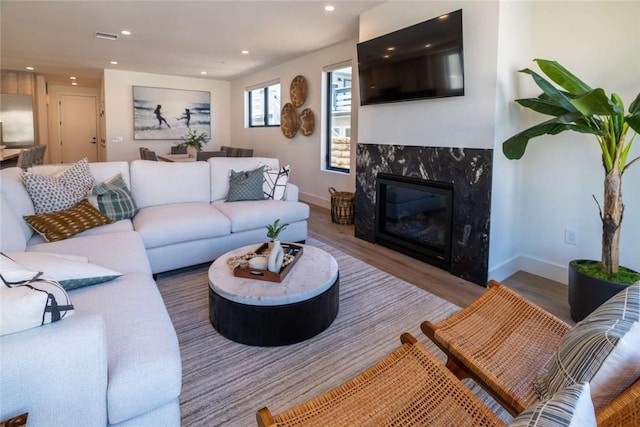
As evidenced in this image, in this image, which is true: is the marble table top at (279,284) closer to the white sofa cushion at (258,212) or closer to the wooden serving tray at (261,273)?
the wooden serving tray at (261,273)

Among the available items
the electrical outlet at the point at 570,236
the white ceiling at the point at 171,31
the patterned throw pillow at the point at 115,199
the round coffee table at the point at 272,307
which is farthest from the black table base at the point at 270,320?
the white ceiling at the point at 171,31

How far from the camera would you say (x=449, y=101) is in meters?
3.08

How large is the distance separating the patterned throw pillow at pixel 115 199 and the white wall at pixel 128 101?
5.27 m

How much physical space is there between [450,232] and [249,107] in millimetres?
6204

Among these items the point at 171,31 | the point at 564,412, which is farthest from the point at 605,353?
the point at 171,31

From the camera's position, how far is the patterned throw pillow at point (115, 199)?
2.98 meters

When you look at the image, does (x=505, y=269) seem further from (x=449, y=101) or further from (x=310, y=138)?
(x=310, y=138)

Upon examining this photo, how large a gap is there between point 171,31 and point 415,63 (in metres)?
3.31

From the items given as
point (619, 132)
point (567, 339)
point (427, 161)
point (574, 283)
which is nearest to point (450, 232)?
point (427, 161)

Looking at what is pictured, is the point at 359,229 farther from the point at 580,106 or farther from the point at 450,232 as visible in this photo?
the point at 580,106

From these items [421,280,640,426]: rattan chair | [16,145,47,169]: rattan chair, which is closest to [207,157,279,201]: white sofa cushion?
[16,145,47,169]: rattan chair

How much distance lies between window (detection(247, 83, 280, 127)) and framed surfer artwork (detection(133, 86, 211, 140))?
129 cm

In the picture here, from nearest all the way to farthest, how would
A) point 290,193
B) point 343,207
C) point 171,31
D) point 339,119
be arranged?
point 290,193
point 171,31
point 343,207
point 339,119

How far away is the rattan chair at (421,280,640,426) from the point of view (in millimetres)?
1279
